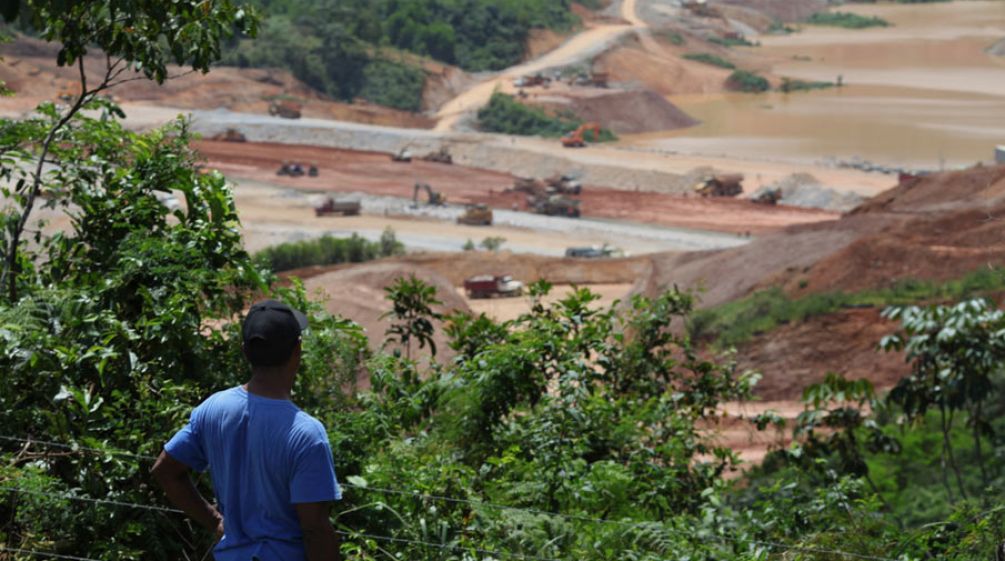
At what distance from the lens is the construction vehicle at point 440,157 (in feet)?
200

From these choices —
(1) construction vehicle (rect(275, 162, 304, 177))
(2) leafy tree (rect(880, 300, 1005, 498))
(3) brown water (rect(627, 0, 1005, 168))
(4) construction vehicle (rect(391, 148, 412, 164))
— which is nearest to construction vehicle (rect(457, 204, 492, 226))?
(1) construction vehicle (rect(275, 162, 304, 177))

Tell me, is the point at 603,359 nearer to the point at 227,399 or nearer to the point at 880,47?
the point at 227,399

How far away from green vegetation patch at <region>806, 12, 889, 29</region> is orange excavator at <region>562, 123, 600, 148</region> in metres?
38.9

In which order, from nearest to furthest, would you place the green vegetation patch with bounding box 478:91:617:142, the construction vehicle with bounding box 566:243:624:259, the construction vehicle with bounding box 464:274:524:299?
the construction vehicle with bounding box 464:274:524:299 < the construction vehicle with bounding box 566:243:624:259 < the green vegetation patch with bounding box 478:91:617:142

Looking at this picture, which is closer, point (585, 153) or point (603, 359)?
point (603, 359)

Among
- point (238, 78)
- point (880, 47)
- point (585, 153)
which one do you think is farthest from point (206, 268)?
point (880, 47)

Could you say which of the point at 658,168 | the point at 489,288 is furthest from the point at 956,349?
the point at 658,168

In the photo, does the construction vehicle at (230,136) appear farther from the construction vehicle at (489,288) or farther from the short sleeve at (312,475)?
the short sleeve at (312,475)

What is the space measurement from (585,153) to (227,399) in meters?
58.1

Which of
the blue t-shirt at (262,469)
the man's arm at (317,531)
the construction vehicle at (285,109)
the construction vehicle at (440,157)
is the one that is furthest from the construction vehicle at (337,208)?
the man's arm at (317,531)

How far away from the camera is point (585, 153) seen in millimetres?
61531

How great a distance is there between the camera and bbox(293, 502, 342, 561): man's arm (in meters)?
3.78

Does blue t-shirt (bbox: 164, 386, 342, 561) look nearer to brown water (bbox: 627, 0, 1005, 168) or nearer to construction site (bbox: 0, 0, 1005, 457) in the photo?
construction site (bbox: 0, 0, 1005, 457)

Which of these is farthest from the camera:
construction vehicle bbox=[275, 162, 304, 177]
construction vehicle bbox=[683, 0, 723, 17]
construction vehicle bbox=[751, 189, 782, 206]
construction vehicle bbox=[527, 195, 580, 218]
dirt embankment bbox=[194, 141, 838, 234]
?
construction vehicle bbox=[683, 0, 723, 17]
